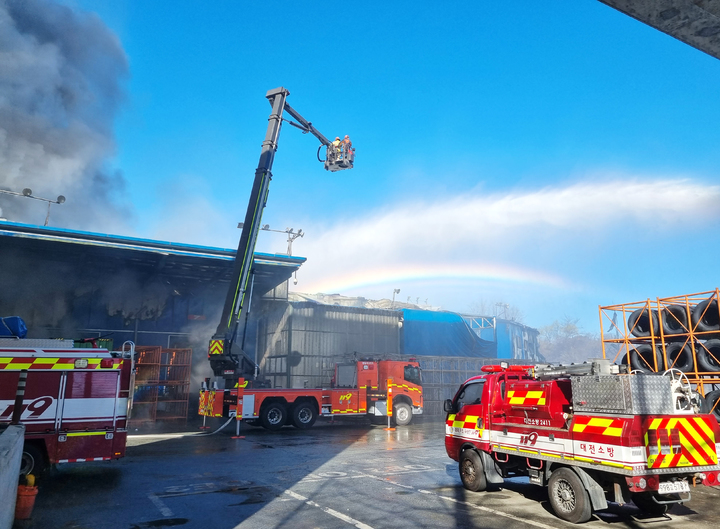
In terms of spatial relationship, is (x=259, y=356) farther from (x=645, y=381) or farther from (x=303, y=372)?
(x=645, y=381)

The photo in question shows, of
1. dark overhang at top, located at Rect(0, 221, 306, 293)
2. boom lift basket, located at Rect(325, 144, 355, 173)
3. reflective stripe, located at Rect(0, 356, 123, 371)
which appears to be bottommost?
reflective stripe, located at Rect(0, 356, 123, 371)

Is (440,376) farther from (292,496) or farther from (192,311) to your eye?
(292,496)

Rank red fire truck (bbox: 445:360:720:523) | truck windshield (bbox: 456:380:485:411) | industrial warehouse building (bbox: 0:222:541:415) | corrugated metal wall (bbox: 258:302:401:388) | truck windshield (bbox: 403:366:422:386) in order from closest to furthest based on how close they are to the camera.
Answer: red fire truck (bbox: 445:360:720:523)
truck windshield (bbox: 456:380:485:411)
truck windshield (bbox: 403:366:422:386)
industrial warehouse building (bbox: 0:222:541:415)
corrugated metal wall (bbox: 258:302:401:388)

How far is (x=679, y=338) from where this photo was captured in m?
12.7

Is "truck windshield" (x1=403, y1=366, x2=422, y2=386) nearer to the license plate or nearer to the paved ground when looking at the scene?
the paved ground

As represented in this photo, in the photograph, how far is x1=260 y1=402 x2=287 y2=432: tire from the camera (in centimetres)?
1841

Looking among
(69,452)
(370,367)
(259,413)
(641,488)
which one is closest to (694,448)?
(641,488)

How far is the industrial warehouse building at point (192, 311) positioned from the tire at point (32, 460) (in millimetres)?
14451

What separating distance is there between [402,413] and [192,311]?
44.8ft

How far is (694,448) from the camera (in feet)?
21.9

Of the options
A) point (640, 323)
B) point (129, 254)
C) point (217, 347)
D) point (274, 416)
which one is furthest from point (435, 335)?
point (640, 323)

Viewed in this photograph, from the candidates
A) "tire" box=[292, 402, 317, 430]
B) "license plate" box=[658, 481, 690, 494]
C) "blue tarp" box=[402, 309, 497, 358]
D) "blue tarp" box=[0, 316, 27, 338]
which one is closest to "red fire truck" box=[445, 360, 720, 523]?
"license plate" box=[658, 481, 690, 494]

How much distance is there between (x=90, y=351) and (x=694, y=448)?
1026 cm

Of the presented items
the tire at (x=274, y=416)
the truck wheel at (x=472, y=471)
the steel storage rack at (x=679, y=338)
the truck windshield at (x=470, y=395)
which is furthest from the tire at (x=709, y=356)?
the tire at (x=274, y=416)
